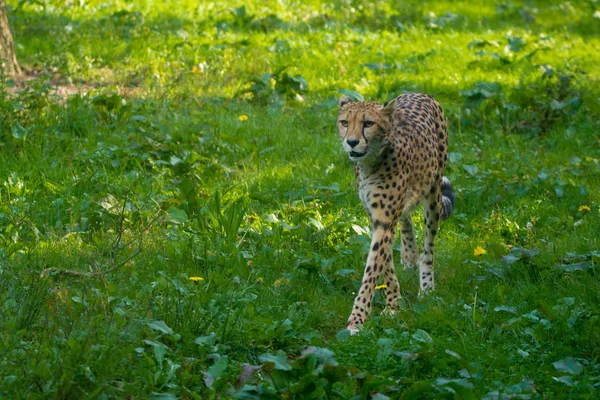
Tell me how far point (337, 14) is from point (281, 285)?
8452mm

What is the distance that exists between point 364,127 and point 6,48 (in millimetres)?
5637

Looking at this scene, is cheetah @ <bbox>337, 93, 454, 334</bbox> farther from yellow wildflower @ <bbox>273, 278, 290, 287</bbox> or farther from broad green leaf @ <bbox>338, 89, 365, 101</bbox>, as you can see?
broad green leaf @ <bbox>338, 89, 365, 101</bbox>

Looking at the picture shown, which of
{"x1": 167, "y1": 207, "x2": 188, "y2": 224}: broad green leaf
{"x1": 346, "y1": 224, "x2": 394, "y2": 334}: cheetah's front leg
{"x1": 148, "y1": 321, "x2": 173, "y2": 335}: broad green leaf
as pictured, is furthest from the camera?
{"x1": 167, "y1": 207, "x2": 188, "y2": 224}: broad green leaf

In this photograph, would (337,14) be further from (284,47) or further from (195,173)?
(195,173)

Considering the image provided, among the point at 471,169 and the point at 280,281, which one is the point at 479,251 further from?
the point at 471,169

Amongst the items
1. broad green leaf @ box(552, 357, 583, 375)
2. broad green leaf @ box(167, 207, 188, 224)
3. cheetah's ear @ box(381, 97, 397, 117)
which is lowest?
broad green leaf @ box(167, 207, 188, 224)

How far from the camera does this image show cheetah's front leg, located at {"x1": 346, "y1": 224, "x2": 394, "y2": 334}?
591 cm

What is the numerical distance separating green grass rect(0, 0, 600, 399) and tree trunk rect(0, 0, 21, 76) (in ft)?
1.55

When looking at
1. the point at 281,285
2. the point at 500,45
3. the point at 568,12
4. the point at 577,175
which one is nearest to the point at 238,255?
the point at 281,285

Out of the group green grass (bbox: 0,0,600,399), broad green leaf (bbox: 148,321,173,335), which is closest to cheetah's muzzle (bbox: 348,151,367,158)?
green grass (bbox: 0,0,600,399)

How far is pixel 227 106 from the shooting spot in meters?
10.2

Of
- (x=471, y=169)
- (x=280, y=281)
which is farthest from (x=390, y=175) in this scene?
(x=471, y=169)

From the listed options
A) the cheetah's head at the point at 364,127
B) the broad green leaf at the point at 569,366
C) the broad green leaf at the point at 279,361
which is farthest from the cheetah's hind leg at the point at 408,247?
the broad green leaf at the point at 279,361

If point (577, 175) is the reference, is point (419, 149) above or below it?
above
